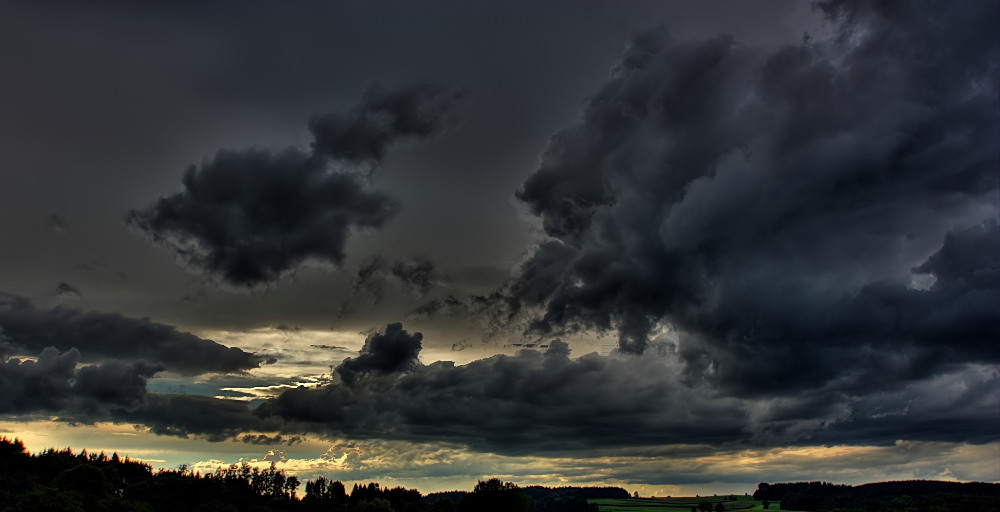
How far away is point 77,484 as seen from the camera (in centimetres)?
18600

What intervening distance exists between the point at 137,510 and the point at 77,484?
1343 inches

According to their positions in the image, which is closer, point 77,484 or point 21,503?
point 21,503

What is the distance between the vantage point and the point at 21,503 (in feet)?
409

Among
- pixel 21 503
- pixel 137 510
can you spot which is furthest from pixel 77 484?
pixel 21 503

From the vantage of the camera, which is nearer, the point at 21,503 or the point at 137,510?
the point at 21,503

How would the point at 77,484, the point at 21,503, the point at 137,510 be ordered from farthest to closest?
the point at 77,484 < the point at 137,510 < the point at 21,503

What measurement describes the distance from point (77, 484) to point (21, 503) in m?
70.5

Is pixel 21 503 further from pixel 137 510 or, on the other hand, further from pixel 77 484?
pixel 77 484

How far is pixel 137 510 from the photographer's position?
548ft

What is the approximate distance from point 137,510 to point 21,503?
46044mm

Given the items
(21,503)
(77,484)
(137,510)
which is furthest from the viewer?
(77,484)
